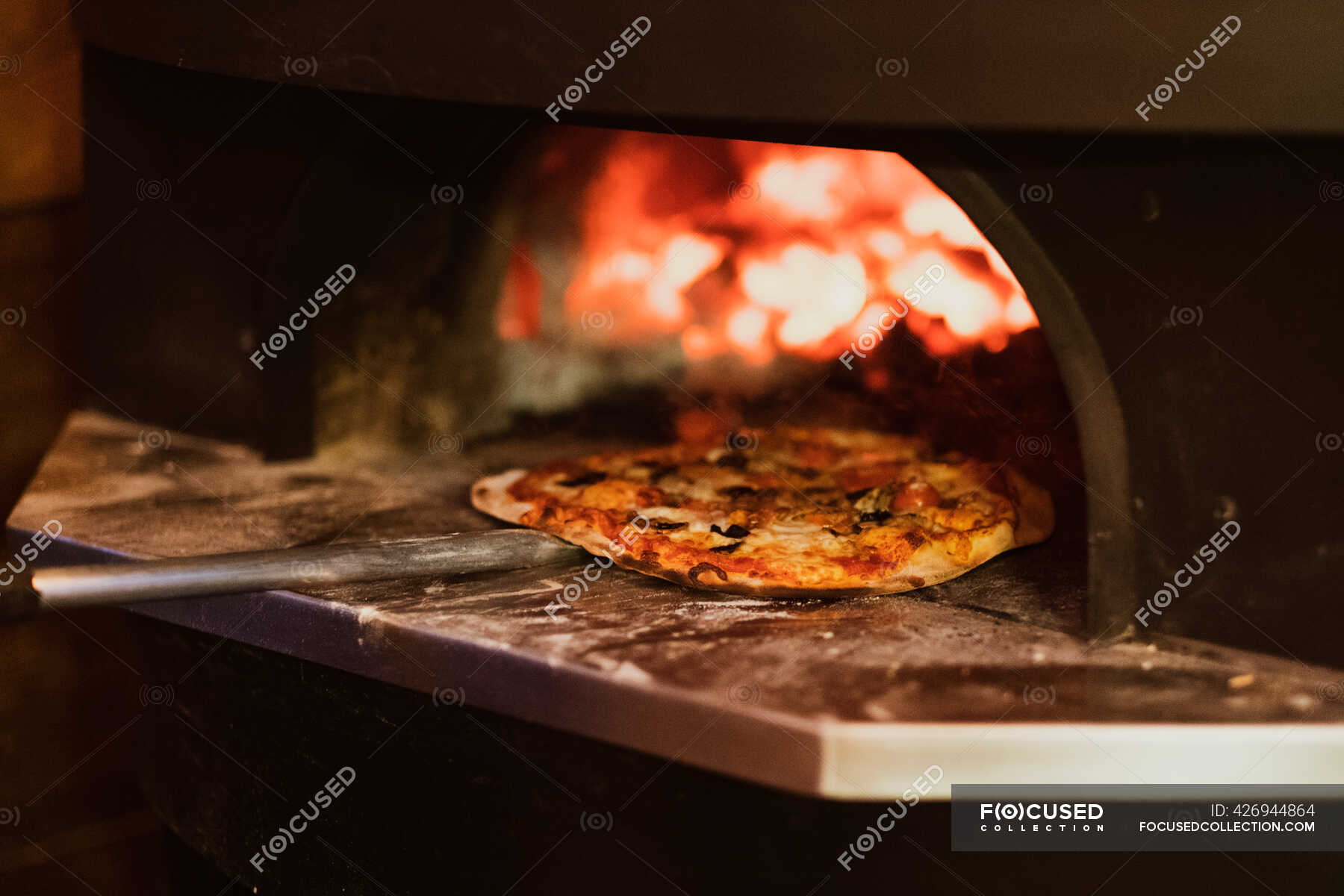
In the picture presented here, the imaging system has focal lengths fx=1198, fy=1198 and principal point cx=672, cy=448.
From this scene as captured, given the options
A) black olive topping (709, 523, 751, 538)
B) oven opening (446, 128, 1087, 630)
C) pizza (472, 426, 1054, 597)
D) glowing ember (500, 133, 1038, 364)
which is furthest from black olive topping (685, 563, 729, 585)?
glowing ember (500, 133, 1038, 364)

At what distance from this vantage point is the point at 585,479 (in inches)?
93.3

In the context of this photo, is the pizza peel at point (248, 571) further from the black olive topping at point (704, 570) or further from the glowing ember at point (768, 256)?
the glowing ember at point (768, 256)

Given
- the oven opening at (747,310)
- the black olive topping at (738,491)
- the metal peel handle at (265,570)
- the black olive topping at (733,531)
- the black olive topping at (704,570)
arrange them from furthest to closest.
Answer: the oven opening at (747,310), the black olive topping at (738,491), the black olive topping at (733,531), the black olive topping at (704,570), the metal peel handle at (265,570)

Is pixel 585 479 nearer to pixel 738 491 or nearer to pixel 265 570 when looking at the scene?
pixel 738 491

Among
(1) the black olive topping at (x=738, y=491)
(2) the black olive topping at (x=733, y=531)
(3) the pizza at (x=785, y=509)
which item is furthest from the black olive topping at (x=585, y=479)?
(2) the black olive topping at (x=733, y=531)

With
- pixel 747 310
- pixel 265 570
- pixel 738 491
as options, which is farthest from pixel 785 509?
pixel 265 570

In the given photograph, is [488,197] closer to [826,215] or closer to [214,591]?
[826,215]

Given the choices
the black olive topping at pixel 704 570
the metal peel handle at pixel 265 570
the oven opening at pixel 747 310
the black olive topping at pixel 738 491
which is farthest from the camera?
the oven opening at pixel 747 310

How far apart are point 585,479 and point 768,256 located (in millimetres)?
769

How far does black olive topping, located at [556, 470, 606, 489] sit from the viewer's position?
2.34 m

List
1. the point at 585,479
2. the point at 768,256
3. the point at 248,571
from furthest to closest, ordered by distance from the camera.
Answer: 1. the point at 768,256
2. the point at 585,479
3. the point at 248,571

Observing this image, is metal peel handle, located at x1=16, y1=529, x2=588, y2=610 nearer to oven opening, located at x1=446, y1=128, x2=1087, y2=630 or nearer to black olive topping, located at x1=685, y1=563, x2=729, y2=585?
black olive topping, located at x1=685, y1=563, x2=729, y2=585

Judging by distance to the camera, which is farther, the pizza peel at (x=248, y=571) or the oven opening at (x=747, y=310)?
the oven opening at (x=747, y=310)

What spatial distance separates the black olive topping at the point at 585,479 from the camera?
2.34 m
